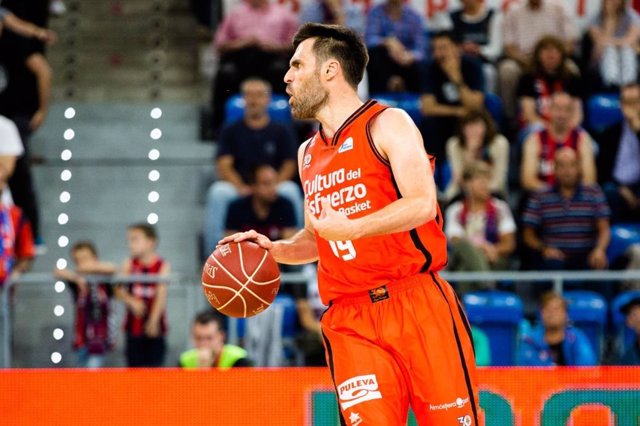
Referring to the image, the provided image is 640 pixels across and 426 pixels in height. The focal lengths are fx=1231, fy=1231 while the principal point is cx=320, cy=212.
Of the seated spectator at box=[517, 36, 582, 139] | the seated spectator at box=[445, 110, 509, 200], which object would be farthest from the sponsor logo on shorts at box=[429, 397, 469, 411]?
the seated spectator at box=[517, 36, 582, 139]

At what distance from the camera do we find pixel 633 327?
8.48 metres

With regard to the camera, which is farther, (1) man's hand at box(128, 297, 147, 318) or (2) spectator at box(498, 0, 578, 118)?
(2) spectator at box(498, 0, 578, 118)

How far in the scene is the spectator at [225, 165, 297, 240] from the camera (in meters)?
9.03

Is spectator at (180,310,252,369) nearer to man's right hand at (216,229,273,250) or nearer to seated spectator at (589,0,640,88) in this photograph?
man's right hand at (216,229,273,250)

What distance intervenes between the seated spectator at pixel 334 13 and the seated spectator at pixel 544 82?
5.32ft

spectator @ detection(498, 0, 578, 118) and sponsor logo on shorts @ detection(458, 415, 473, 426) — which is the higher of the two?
spectator @ detection(498, 0, 578, 118)

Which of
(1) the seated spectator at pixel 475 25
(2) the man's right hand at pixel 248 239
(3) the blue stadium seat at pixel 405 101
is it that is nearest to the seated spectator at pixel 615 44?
(1) the seated spectator at pixel 475 25

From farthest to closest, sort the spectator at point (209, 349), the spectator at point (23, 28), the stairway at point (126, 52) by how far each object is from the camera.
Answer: the stairway at point (126, 52)
the spectator at point (23, 28)
the spectator at point (209, 349)

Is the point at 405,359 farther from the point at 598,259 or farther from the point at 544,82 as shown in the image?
the point at 544,82

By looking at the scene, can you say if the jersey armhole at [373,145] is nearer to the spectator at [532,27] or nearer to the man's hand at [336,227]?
the man's hand at [336,227]

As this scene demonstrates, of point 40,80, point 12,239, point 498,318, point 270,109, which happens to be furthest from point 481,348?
point 40,80

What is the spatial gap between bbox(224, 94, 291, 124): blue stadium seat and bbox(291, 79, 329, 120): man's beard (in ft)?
17.2

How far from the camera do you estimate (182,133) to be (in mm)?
11133

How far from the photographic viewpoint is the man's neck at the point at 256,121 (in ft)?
31.8
